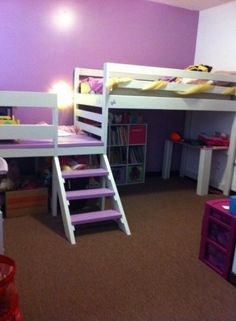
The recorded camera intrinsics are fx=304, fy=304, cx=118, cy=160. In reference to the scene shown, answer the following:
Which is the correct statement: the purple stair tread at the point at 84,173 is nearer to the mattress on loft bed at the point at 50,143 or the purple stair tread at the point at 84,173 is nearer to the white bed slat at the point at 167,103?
the mattress on loft bed at the point at 50,143

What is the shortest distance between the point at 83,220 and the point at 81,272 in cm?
56

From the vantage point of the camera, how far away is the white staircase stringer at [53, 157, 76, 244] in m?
2.54

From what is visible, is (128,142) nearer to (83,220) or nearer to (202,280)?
(83,220)

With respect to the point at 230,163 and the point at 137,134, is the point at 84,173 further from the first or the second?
the point at 230,163

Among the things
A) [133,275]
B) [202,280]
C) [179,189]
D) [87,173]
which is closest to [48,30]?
[87,173]

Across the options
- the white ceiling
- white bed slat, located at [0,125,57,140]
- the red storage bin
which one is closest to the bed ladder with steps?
white bed slat, located at [0,125,57,140]

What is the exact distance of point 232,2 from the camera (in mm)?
3803

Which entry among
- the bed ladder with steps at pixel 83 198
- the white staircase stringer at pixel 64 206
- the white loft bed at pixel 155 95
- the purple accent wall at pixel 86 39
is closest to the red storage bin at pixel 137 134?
the purple accent wall at pixel 86 39

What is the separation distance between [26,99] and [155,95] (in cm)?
131

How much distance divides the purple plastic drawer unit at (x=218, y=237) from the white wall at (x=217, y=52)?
5.73 feet

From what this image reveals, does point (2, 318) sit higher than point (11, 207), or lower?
higher

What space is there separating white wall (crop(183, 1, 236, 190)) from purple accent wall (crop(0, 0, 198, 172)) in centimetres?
18

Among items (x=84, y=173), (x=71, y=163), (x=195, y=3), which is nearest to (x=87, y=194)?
(x=84, y=173)

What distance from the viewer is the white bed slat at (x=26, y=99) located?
2.56 metres
